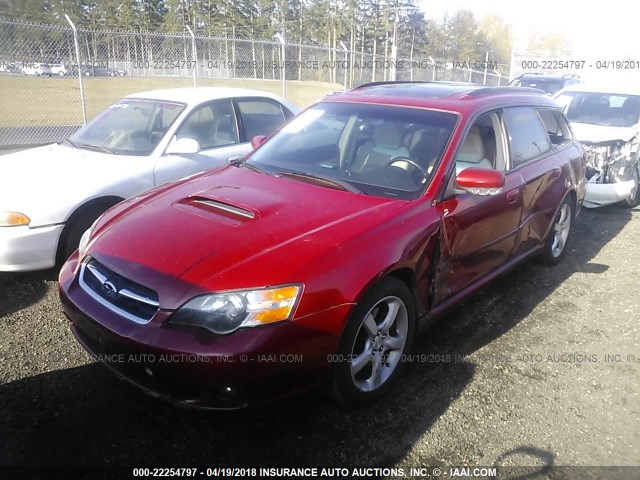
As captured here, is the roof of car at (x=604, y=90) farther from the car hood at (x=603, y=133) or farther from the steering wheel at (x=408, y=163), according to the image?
the steering wheel at (x=408, y=163)

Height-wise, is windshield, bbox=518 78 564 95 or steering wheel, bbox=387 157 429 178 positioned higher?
windshield, bbox=518 78 564 95

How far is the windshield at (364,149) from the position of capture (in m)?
3.28

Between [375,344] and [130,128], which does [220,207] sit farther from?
[130,128]

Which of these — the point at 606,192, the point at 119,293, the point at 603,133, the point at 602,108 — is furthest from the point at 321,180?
the point at 602,108

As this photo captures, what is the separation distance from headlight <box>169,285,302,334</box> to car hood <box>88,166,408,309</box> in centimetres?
5

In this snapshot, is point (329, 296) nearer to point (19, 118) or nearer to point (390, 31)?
point (19, 118)

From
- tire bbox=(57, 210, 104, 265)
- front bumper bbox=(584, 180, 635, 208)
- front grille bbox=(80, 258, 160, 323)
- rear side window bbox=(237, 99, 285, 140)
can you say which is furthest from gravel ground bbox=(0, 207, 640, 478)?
front bumper bbox=(584, 180, 635, 208)

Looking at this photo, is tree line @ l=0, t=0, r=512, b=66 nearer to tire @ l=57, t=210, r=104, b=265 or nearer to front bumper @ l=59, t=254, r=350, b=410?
tire @ l=57, t=210, r=104, b=265

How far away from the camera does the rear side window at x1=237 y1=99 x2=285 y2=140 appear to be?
591cm

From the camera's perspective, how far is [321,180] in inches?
131

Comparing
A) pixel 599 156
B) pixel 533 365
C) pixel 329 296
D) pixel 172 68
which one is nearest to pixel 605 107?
pixel 599 156

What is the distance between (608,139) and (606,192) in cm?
98

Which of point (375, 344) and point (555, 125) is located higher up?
point (555, 125)

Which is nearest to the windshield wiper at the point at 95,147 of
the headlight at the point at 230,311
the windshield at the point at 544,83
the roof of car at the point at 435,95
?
the roof of car at the point at 435,95
